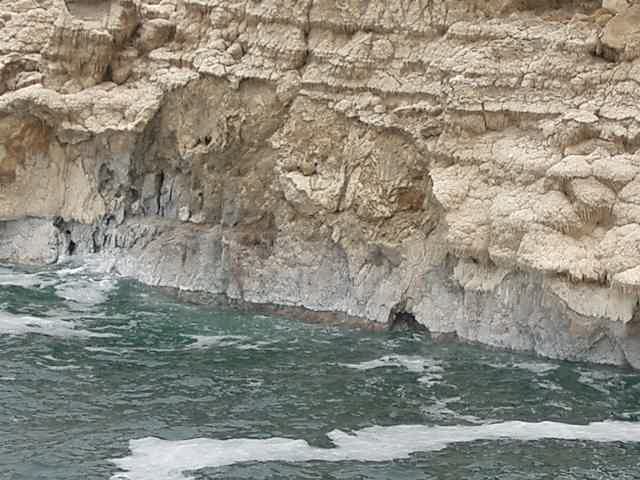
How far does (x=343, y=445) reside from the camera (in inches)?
720

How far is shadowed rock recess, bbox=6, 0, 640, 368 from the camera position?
2269 cm

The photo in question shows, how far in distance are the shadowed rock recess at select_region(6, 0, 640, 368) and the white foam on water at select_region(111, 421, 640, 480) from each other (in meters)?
3.42

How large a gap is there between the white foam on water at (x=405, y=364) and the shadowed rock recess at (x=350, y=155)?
4.78ft

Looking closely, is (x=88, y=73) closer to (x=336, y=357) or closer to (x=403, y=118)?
(x=403, y=118)

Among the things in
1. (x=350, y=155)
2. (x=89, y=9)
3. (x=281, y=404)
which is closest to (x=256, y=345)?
(x=281, y=404)

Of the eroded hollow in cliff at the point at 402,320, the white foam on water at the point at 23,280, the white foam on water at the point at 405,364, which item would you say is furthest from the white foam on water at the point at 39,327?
the eroded hollow in cliff at the point at 402,320

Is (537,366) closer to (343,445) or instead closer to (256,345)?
(256,345)

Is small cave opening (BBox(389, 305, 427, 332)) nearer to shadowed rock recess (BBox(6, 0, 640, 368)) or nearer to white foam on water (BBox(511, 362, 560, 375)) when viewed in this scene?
shadowed rock recess (BBox(6, 0, 640, 368))

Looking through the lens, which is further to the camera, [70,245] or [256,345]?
[70,245]

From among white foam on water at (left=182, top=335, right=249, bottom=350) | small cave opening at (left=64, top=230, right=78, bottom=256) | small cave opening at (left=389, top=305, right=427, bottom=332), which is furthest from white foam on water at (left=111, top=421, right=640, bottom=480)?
small cave opening at (left=64, top=230, right=78, bottom=256)

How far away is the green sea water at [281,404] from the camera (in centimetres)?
1756

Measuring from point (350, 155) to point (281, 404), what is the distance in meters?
7.92

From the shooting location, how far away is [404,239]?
83.5 ft

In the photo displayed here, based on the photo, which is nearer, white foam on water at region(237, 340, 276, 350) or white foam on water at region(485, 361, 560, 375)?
white foam on water at region(485, 361, 560, 375)
